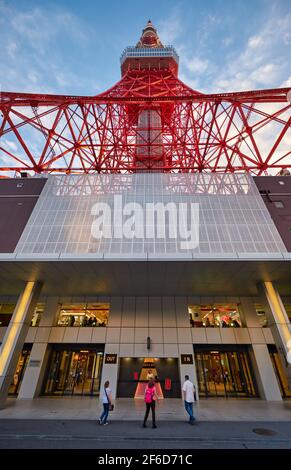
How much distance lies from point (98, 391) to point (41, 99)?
25761 mm

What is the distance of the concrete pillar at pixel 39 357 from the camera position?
15.5 metres

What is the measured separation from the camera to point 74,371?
16906 millimetres

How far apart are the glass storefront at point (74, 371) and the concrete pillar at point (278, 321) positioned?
12623 millimetres

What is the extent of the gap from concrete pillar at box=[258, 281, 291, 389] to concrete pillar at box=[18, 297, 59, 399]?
16337 mm

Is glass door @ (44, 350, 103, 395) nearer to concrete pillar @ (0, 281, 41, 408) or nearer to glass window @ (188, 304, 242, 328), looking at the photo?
concrete pillar @ (0, 281, 41, 408)

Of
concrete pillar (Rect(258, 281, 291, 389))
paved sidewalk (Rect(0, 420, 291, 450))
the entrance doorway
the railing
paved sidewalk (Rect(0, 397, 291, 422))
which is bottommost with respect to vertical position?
paved sidewalk (Rect(0, 420, 291, 450))

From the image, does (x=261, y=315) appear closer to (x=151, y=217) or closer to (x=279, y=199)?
(x=279, y=199)

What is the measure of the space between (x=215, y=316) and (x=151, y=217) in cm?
1002

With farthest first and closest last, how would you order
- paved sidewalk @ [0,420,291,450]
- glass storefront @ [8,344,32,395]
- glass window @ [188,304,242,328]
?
glass window @ [188,304,242,328] → glass storefront @ [8,344,32,395] → paved sidewalk @ [0,420,291,450]

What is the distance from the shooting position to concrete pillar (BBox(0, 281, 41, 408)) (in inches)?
484

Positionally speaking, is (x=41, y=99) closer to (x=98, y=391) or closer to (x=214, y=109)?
(x=214, y=109)

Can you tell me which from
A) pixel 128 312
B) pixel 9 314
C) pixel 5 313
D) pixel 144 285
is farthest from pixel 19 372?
pixel 144 285

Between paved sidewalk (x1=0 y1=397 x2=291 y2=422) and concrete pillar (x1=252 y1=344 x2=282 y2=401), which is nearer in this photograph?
paved sidewalk (x1=0 y1=397 x2=291 y2=422)

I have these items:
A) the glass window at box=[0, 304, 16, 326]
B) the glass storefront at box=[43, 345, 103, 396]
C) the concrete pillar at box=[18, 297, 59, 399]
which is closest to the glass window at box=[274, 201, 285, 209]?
the glass storefront at box=[43, 345, 103, 396]
